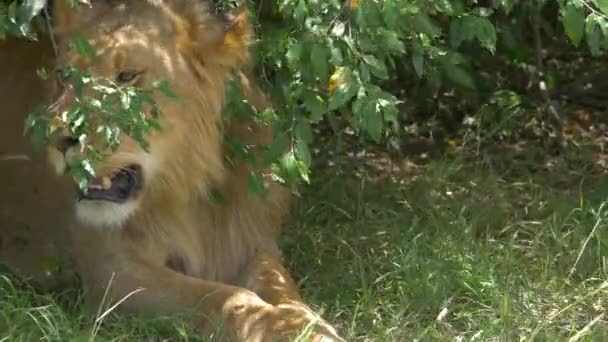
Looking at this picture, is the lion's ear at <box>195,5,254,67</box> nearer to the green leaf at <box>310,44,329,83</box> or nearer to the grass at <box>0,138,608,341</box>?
the green leaf at <box>310,44,329,83</box>

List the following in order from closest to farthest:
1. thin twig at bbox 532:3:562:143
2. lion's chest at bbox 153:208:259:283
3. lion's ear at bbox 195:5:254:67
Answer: lion's ear at bbox 195:5:254:67 < lion's chest at bbox 153:208:259:283 < thin twig at bbox 532:3:562:143

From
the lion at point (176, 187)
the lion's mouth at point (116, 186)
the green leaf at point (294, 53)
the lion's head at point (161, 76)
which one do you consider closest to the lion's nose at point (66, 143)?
the lion at point (176, 187)

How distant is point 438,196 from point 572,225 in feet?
2.26

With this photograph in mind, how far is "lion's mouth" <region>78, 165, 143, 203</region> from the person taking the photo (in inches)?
142

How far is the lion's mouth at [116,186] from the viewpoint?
360cm

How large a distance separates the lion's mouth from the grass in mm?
358

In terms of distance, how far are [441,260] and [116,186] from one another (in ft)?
3.84

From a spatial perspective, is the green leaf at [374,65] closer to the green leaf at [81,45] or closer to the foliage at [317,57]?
the foliage at [317,57]

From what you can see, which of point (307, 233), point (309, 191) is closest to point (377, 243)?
point (307, 233)

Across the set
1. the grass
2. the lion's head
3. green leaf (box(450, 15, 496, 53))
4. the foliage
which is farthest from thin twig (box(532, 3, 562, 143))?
the lion's head

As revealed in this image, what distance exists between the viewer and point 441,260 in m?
4.16

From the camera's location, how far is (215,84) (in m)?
3.78

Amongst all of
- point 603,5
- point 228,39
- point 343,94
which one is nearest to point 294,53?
point 343,94

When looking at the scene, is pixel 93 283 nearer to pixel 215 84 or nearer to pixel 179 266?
pixel 179 266
